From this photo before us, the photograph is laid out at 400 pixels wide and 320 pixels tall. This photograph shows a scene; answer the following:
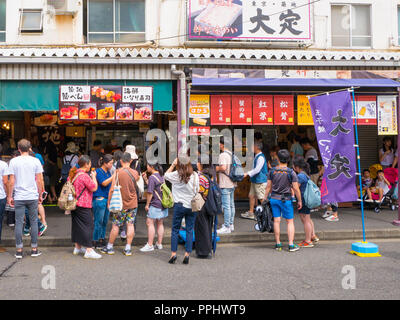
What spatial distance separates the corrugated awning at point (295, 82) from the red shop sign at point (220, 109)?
509 mm

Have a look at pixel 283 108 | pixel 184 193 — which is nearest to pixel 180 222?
pixel 184 193

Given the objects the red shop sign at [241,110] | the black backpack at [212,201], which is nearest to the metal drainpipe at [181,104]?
the red shop sign at [241,110]

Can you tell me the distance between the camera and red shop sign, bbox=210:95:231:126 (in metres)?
9.47

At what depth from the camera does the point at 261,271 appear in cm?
598

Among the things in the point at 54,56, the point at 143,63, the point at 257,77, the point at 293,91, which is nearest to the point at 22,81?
the point at 54,56

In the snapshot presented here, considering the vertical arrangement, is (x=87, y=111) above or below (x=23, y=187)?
above

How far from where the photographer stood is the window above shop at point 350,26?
11781 millimetres

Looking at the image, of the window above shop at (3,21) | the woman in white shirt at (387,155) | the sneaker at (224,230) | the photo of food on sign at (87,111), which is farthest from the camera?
the woman in white shirt at (387,155)

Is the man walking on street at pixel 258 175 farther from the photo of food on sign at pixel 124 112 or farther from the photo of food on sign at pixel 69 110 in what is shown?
the photo of food on sign at pixel 69 110

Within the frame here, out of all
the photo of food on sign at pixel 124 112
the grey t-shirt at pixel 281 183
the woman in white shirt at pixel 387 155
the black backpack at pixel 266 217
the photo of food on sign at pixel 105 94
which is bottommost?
the black backpack at pixel 266 217

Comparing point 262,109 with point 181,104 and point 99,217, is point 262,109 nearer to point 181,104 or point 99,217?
point 181,104

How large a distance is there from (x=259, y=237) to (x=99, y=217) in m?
3.37

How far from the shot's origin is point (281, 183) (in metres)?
7.11
